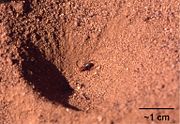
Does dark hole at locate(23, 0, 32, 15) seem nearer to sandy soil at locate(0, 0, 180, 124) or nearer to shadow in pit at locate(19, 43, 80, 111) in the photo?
sandy soil at locate(0, 0, 180, 124)

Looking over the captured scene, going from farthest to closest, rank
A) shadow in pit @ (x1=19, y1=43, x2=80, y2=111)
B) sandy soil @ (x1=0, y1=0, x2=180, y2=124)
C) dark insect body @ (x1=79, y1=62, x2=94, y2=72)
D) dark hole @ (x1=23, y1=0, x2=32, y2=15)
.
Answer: dark hole @ (x1=23, y1=0, x2=32, y2=15) → dark insect body @ (x1=79, y1=62, x2=94, y2=72) → shadow in pit @ (x1=19, y1=43, x2=80, y2=111) → sandy soil @ (x1=0, y1=0, x2=180, y2=124)

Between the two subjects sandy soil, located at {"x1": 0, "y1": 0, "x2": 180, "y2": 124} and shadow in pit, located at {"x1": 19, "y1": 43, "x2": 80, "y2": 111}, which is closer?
sandy soil, located at {"x1": 0, "y1": 0, "x2": 180, "y2": 124}

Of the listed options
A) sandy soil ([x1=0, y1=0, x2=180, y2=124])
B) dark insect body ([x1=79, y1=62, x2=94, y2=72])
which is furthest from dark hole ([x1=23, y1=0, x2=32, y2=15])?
dark insect body ([x1=79, y1=62, x2=94, y2=72])

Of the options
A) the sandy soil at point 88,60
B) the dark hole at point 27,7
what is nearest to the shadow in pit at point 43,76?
the sandy soil at point 88,60

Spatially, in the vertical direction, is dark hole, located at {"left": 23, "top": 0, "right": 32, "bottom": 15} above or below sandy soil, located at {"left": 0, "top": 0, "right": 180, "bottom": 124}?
above

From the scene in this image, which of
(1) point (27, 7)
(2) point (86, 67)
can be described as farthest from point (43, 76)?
(1) point (27, 7)

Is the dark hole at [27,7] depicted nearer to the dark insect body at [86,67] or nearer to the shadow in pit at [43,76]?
the shadow in pit at [43,76]

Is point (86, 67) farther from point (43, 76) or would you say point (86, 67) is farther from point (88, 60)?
point (43, 76)

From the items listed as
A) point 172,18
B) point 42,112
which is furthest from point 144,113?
point 172,18
